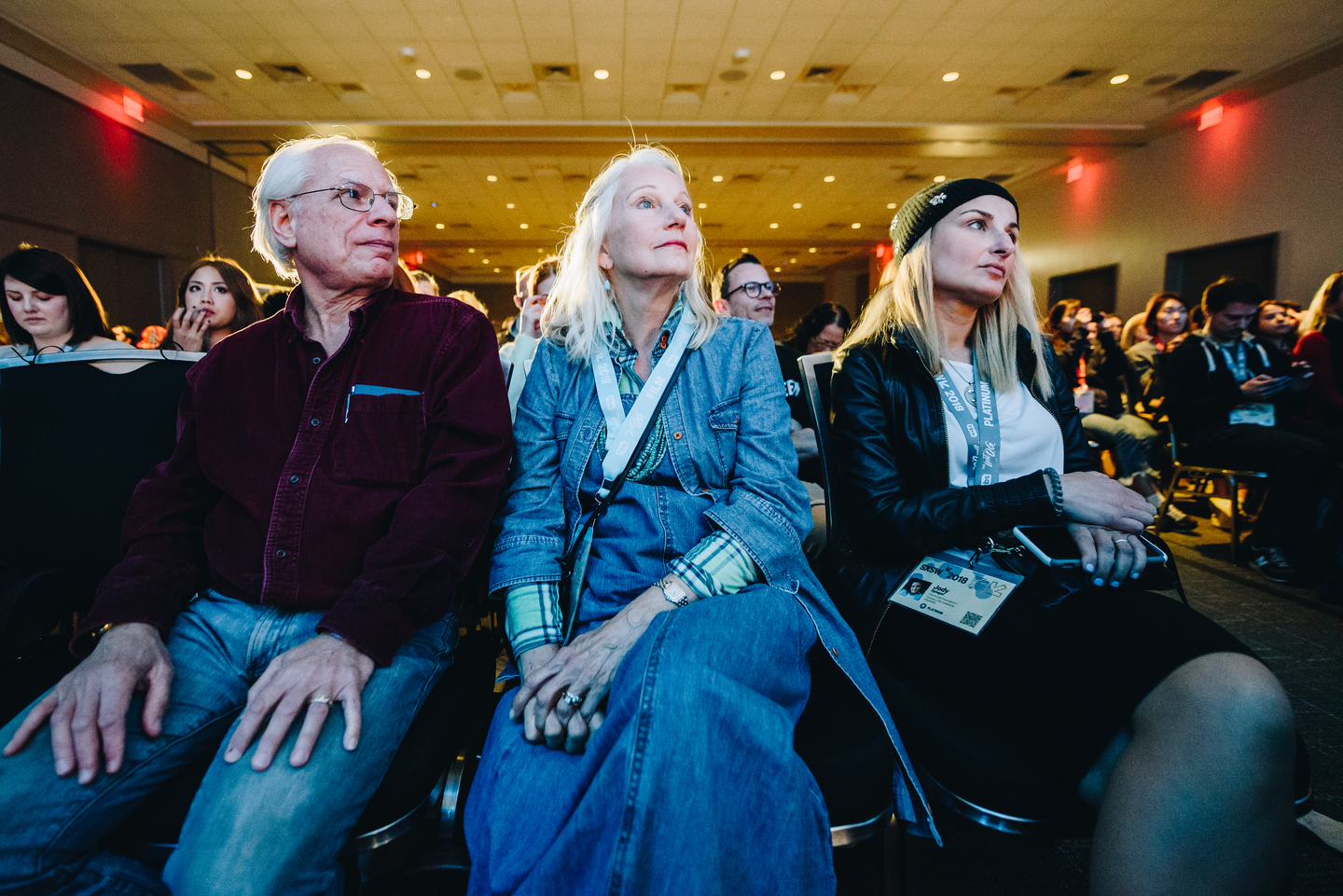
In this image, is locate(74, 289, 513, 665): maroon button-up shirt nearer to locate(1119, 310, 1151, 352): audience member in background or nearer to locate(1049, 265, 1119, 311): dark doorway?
locate(1119, 310, 1151, 352): audience member in background

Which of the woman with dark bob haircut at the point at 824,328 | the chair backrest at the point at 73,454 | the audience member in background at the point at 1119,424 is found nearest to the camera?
the chair backrest at the point at 73,454

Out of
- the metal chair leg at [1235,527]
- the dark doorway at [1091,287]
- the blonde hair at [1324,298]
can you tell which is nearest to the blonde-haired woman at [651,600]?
the metal chair leg at [1235,527]

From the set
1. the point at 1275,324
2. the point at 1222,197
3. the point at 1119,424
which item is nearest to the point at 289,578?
the point at 1119,424

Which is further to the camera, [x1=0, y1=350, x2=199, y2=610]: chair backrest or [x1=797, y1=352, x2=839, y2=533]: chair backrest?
[x1=797, y1=352, x2=839, y2=533]: chair backrest

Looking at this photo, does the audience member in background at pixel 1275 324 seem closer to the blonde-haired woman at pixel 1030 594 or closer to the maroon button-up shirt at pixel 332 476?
the blonde-haired woman at pixel 1030 594

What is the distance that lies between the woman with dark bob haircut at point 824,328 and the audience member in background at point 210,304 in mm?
2930

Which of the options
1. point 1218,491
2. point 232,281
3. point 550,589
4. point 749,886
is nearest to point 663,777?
point 749,886

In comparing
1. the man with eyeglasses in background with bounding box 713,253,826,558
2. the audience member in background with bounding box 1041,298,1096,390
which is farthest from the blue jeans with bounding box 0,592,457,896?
the audience member in background with bounding box 1041,298,1096,390

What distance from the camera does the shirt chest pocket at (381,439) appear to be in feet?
3.84

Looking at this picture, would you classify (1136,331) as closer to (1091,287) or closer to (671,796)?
(1091,287)

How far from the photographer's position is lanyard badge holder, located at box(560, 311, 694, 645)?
1.20 m

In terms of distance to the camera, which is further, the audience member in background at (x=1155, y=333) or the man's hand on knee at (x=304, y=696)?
the audience member in background at (x=1155, y=333)

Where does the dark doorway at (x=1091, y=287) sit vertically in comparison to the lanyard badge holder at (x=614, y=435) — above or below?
above

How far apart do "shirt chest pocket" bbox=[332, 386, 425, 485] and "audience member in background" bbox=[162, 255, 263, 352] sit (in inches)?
90.7
